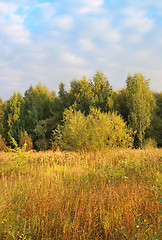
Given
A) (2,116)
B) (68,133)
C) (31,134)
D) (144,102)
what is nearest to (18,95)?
(2,116)

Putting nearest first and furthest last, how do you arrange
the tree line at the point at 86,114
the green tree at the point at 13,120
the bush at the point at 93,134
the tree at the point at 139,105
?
1. the bush at the point at 93,134
2. the tree line at the point at 86,114
3. the tree at the point at 139,105
4. the green tree at the point at 13,120

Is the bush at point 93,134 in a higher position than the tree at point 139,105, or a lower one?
lower

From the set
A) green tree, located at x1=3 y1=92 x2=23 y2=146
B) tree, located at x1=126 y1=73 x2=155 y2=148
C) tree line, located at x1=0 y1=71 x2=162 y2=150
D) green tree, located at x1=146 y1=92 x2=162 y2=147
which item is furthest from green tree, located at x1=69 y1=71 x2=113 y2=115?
green tree, located at x1=3 y1=92 x2=23 y2=146

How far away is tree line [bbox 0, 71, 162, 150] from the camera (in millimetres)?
11180

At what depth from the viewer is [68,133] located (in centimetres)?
1160

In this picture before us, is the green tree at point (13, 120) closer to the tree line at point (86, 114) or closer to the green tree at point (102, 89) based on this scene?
the tree line at point (86, 114)

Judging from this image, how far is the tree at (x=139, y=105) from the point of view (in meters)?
19.9

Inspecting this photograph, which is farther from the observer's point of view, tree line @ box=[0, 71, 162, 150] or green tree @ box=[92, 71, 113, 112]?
green tree @ box=[92, 71, 113, 112]

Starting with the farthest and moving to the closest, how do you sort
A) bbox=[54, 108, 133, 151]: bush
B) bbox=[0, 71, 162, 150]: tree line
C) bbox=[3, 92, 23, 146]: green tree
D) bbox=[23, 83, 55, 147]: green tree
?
bbox=[3, 92, 23, 146]: green tree → bbox=[23, 83, 55, 147]: green tree → bbox=[0, 71, 162, 150]: tree line → bbox=[54, 108, 133, 151]: bush

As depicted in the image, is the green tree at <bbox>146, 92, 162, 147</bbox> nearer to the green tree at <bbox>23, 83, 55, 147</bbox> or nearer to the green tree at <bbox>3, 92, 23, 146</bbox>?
the green tree at <bbox>23, 83, 55, 147</bbox>

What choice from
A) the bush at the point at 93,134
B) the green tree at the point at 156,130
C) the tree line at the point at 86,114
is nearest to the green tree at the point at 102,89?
the tree line at the point at 86,114

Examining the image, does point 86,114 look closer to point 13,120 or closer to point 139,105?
point 139,105

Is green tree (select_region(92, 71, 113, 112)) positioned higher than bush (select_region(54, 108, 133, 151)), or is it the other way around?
green tree (select_region(92, 71, 113, 112))

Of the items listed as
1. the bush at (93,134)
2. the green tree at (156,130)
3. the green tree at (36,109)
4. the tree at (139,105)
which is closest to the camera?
the bush at (93,134)
